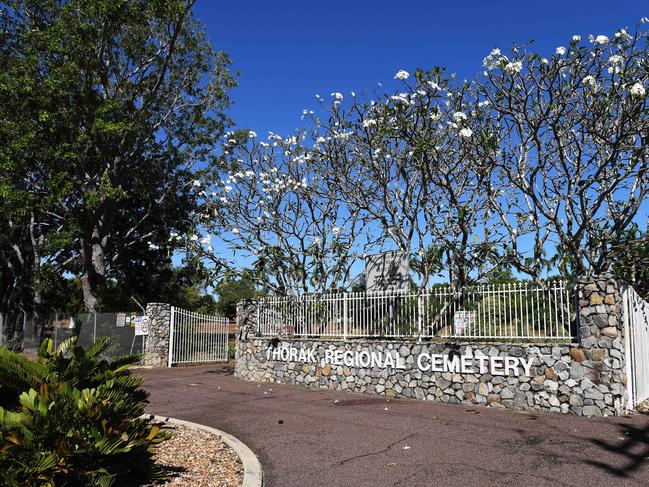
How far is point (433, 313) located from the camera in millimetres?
11594

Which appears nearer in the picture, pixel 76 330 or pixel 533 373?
pixel 533 373

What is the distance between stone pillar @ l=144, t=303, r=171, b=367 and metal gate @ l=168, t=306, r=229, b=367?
0.22m

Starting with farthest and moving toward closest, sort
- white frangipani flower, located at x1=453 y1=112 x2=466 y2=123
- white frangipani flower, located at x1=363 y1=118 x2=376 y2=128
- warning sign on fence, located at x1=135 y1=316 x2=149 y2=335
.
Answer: warning sign on fence, located at x1=135 y1=316 x2=149 y2=335, white frangipani flower, located at x1=363 y1=118 x2=376 y2=128, white frangipani flower, located at x1=453 y1=112 x2=466 y2=123

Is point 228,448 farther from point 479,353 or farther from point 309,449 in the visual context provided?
point 479,353

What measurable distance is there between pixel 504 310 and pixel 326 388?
4.90 metres

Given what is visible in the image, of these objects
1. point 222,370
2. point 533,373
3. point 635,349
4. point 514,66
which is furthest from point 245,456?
point 222,370

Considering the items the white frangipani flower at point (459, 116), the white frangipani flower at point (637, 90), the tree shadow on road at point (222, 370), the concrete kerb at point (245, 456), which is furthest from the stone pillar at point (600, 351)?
the tree shadow on road at point (222, 370)

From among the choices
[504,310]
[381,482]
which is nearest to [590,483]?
[381,482]

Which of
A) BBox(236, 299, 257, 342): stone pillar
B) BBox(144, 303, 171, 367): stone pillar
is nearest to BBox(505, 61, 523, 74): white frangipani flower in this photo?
BBox(236, 299, 257, 342): stone pillar

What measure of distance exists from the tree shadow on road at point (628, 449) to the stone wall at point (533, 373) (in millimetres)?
1078

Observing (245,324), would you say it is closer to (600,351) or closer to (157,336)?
(157,336)

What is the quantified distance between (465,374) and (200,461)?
6.07 m

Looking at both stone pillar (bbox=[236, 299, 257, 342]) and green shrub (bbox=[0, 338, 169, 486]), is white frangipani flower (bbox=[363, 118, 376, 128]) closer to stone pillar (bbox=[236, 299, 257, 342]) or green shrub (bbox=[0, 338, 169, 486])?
stone pillar (bbox=[236, 299, 257, 342])

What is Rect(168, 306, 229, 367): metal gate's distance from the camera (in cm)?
1995
